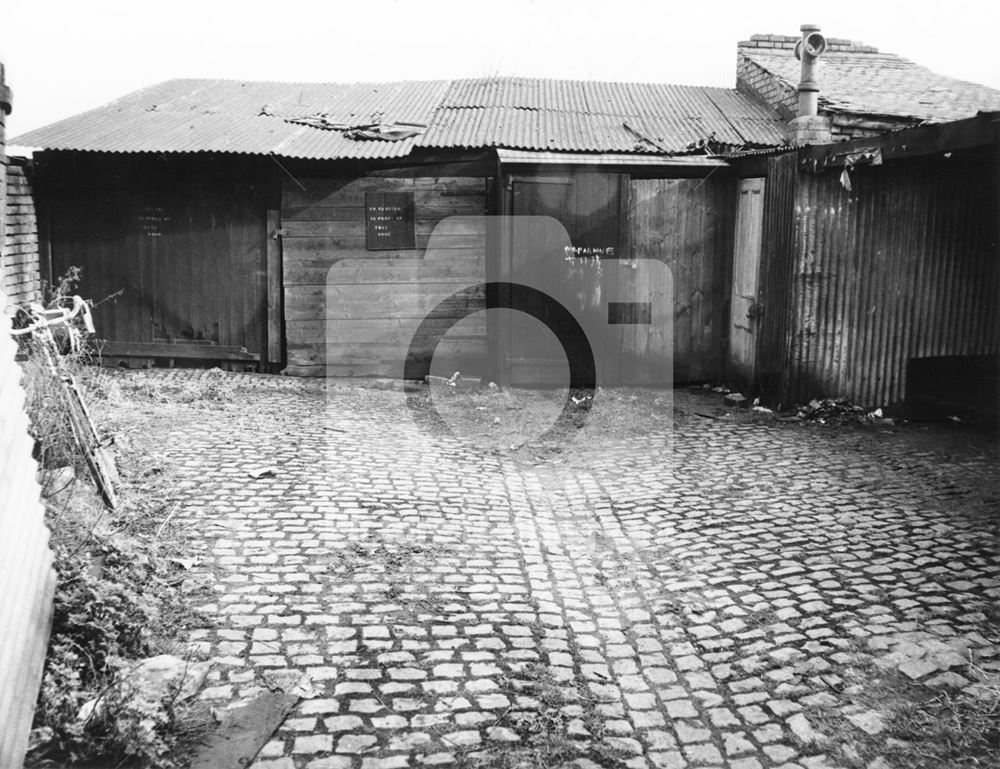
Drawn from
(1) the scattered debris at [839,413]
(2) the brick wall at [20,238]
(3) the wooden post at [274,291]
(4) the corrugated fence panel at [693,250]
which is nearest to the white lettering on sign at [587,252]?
(4) the corrugated fence panel at [693,250]

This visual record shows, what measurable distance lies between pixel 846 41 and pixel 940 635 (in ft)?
41.9

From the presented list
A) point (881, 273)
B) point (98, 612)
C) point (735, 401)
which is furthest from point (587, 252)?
point (98, 612)

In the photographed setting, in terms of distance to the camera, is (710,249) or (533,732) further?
(710,249)

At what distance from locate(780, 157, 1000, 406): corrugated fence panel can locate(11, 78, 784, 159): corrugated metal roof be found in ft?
8.27

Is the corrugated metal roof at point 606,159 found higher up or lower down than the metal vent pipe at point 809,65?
lower down

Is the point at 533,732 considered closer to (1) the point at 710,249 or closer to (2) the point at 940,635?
(2) the point at 940,635

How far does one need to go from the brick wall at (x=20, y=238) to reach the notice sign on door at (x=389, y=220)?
14.6ft

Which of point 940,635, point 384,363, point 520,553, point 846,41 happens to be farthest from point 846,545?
point 846,41

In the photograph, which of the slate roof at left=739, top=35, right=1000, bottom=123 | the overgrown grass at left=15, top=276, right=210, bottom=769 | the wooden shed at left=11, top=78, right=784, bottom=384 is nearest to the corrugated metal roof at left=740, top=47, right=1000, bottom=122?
the slate roof at left=739, top=35, right=1000, bottom=123

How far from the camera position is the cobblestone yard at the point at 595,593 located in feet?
13.3

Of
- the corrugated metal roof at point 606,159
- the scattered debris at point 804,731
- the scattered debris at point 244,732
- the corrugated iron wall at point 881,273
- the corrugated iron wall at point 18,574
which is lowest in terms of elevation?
the scattered debris at point 804,731

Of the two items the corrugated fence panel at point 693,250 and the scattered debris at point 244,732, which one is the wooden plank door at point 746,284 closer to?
the corrugated fence panel at point 693,250

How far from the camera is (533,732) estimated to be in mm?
3980

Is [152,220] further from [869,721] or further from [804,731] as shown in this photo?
[869,721]
